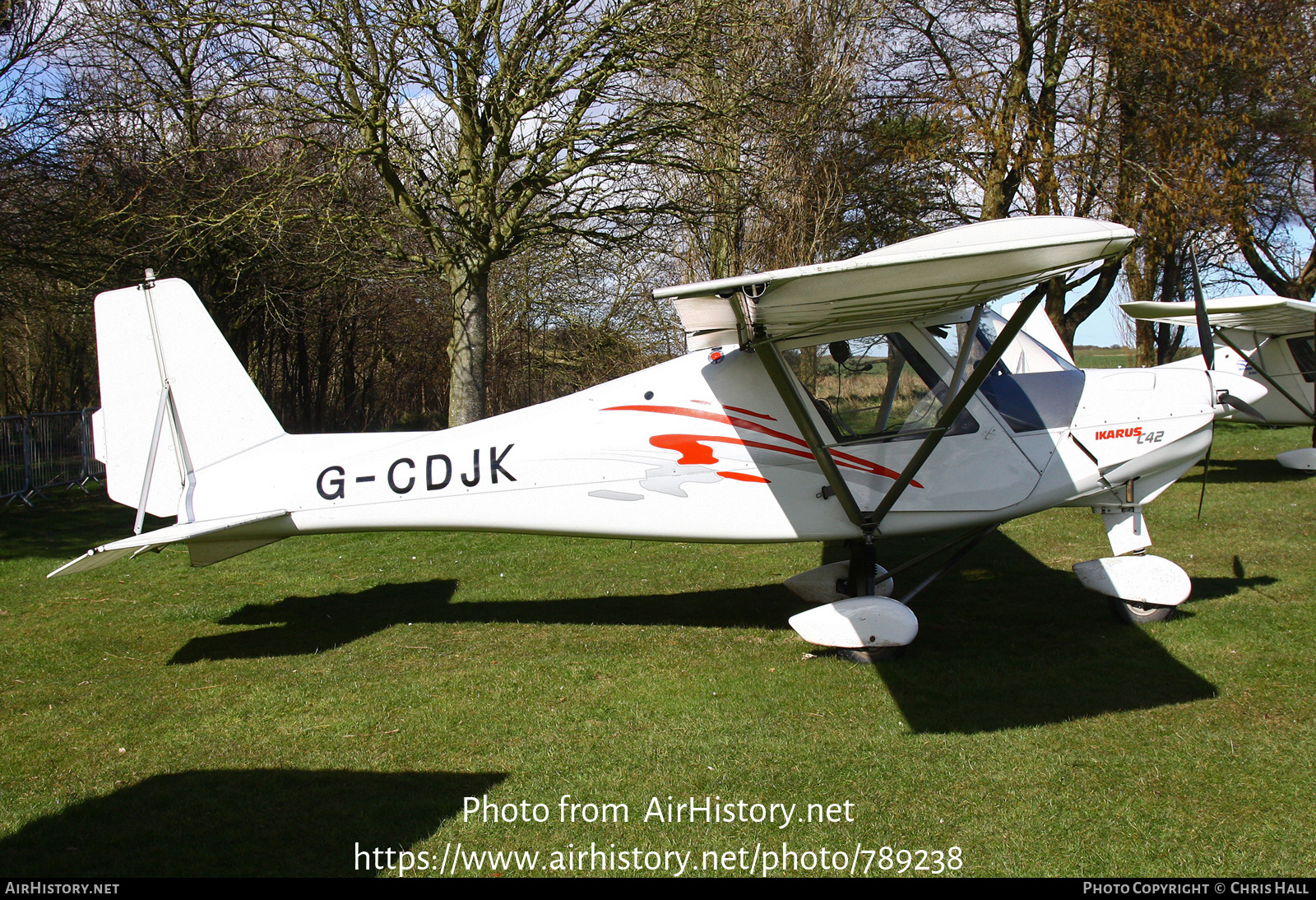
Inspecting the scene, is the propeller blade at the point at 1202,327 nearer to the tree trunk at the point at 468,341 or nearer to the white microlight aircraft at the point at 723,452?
the white microlight aircraft at the point at 723,452

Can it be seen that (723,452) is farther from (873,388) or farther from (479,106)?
(479,106)

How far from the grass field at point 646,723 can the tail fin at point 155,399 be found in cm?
126

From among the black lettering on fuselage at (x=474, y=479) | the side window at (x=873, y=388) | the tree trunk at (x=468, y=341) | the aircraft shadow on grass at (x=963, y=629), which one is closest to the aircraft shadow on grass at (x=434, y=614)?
the aircraft shadow on grass at (x=963, y=629)

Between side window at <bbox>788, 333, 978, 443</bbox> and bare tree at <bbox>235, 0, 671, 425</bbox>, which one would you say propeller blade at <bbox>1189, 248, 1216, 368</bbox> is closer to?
side window at <bbox>788, 333, 978, 443</bbox>

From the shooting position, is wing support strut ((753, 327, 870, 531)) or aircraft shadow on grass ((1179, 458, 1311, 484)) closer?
wing support strut ((753, 327, 870, 531))

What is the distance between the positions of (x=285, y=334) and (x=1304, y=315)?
1999 centimetres

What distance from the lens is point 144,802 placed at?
A: 3865mm

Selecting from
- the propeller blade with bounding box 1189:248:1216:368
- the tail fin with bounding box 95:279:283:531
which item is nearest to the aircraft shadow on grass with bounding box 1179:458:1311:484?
the propeller blade with bounding box 1189:248:1216:368

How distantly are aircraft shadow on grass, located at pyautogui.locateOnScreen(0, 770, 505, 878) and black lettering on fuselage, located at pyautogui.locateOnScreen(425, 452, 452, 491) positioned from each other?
2269mm

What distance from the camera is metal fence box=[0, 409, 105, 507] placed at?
14.3 metres

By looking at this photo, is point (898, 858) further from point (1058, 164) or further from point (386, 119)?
point (1058, 164)

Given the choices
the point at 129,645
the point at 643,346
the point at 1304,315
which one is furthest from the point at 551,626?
the point at 643,346

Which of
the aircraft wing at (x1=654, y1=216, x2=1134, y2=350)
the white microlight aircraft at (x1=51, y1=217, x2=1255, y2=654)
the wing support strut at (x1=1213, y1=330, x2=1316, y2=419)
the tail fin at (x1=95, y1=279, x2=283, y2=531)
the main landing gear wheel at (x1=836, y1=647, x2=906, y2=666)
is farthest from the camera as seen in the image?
the wing support strut at (x1=1213, y1=330, x2=1316, y2=419)

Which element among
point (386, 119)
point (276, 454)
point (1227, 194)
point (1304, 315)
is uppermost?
point (386, 119)
